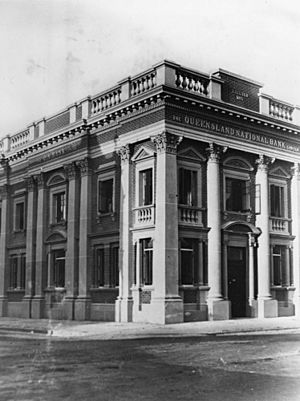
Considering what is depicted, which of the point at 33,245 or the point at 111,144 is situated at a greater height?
the point at 111,144

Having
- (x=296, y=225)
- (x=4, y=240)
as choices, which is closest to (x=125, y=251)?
(x=296, y=225)

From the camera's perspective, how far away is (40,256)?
26.5m

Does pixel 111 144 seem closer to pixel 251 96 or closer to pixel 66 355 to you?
pixel 251 96

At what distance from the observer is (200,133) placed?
2127 centimetres

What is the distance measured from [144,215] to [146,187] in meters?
1.12

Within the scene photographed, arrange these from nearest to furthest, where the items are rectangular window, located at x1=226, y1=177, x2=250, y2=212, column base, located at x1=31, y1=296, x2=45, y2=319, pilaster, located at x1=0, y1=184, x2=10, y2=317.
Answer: rectangular window, located at x1=226, y1=177, x2=250, y2=212
column base, located at x1=31, y1=296, x2=45, y2=319
pilaster, located at x1=0, y1=184, x2=10, y2=317

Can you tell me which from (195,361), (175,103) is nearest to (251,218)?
(175,103)

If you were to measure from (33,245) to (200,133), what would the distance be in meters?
10.7

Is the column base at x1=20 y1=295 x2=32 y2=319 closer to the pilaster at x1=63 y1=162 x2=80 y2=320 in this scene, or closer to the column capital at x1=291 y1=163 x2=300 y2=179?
the pilaster at x1=63 y1=162 x2=80 y2=320

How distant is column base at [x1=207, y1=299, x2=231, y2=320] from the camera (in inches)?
818

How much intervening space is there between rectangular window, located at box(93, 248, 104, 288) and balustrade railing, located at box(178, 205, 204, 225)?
4177 mm

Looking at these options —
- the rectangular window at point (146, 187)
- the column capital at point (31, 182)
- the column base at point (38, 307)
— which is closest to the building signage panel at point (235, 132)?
the rectangular window at point (146, 187)

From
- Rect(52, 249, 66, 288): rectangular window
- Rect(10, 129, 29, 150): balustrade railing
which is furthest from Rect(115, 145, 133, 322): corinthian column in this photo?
Rect(10, 129, 29, 150): balustrade railing

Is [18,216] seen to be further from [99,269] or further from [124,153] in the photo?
[124,153]
